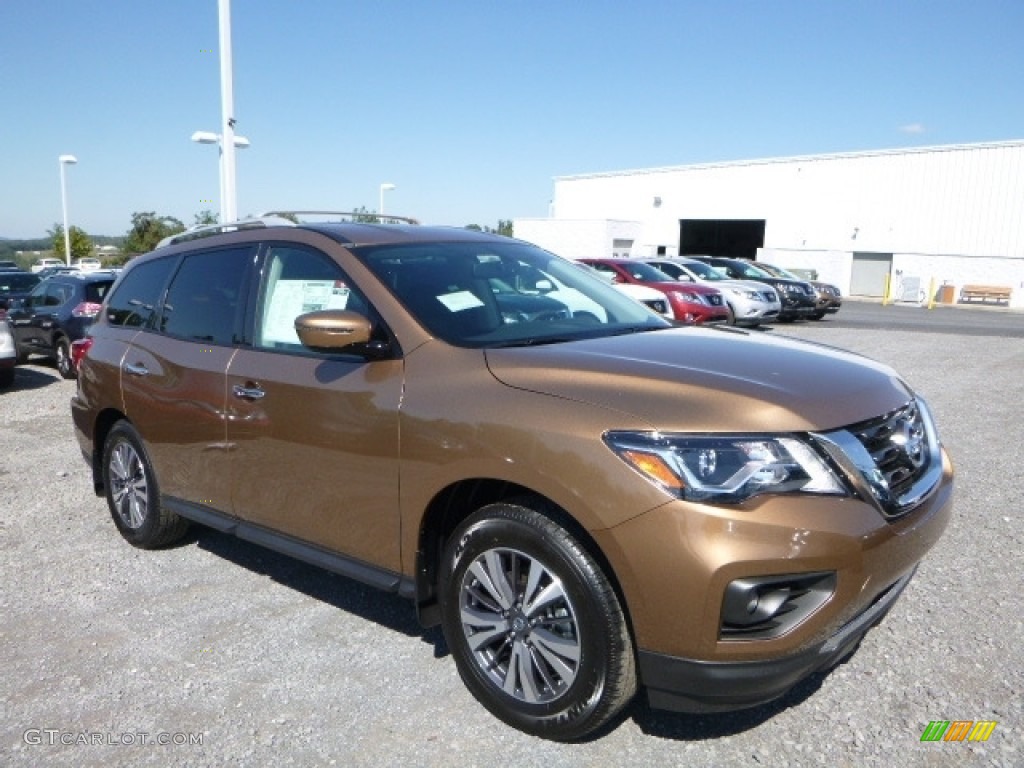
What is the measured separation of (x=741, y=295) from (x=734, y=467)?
15.7 metres

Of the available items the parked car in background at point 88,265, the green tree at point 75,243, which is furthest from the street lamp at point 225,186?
the green tree at point 75,243

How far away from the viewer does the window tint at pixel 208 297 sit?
161 inches

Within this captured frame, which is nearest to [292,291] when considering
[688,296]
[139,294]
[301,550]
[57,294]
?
[301,550]

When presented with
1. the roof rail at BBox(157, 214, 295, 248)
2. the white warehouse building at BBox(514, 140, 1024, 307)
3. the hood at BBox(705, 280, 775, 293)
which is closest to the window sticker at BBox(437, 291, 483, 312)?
the roof rail at BBox(157, 214, 295, 248)

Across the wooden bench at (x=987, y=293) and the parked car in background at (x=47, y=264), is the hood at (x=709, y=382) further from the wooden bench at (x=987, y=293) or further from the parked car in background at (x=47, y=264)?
the parked car in background at (x=47, y=264)

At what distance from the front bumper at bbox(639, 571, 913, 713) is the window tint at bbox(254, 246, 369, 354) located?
197 centimetres

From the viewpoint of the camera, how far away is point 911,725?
9.64ft

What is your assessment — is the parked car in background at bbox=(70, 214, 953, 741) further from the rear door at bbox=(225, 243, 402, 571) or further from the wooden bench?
the wooden bench

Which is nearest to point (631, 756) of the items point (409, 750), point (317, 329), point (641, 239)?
point (409, 750)

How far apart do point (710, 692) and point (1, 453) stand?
7007mm

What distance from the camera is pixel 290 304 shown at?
3889 millimetres

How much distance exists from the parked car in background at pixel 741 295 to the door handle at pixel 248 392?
14467 mm

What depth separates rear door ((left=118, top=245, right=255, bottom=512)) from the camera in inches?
158

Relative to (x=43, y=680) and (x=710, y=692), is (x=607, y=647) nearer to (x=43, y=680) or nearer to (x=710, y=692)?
(x=710, y=692)
